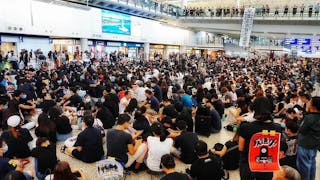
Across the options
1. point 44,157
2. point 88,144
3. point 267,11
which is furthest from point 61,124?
point 267,11

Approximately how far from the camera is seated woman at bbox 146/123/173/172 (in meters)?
4.99

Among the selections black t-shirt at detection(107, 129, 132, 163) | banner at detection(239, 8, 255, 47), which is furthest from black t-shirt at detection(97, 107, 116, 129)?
banner at detection(239, 8, 255, 47)

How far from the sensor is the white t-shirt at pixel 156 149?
4.98m

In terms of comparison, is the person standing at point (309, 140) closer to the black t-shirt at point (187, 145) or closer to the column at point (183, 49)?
the black t-shirt at point (187, 145)

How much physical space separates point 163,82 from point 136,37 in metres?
22.2

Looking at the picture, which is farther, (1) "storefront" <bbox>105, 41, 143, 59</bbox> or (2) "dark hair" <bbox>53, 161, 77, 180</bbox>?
(1) "storefront" <bbox>105, 41, 143, 59</bbox>

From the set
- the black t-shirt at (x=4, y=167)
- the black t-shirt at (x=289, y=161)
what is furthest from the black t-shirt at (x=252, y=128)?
the black t-shirt at (x=4, y=167)

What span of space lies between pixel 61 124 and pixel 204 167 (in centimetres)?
392

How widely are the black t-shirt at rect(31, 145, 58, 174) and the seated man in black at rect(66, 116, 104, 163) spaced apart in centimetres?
84

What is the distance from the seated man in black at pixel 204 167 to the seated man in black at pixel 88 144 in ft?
7.15

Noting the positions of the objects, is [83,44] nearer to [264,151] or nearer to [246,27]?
[246,27]

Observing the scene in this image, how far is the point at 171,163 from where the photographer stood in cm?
383

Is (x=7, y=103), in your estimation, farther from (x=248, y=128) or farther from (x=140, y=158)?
(x=248, y=128)

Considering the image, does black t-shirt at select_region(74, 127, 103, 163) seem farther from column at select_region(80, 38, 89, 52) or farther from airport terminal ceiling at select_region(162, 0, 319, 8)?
airport terminal ceiling at select_region(162, 0, 319, 8)
